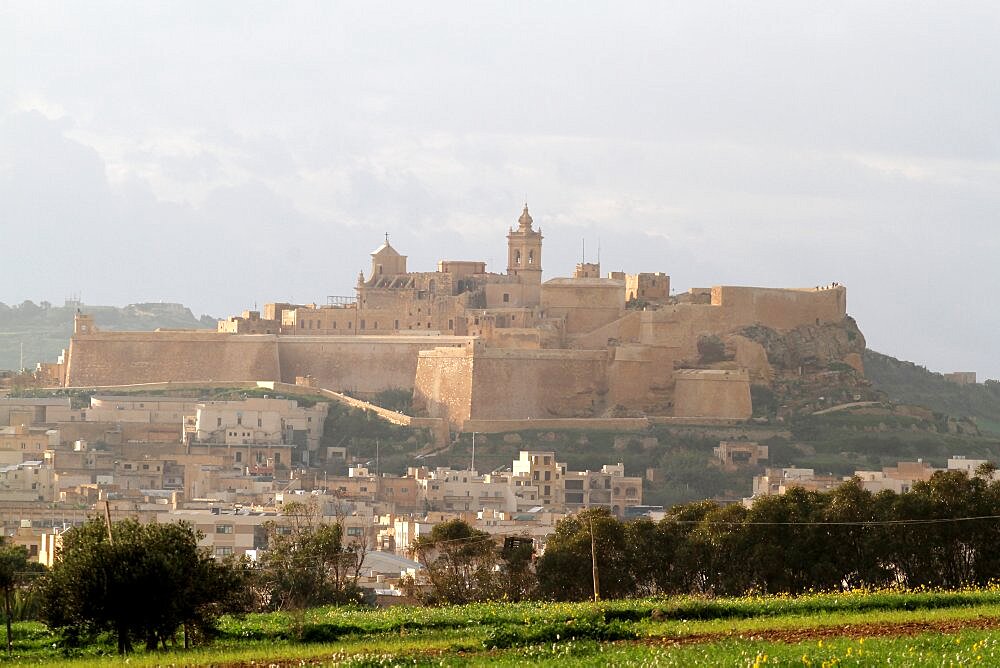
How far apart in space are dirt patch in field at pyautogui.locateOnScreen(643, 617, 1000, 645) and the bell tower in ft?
177

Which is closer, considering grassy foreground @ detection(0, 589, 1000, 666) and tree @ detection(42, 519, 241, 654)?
grassy foreground @ detection(0, 589, 1000, 666)

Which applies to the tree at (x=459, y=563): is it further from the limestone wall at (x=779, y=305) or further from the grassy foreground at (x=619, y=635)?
the limestone wall at (x=779, y=305)

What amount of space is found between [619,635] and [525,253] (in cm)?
5496

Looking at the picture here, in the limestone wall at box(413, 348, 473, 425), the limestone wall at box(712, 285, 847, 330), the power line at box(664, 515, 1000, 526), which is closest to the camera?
the power line at box(664, 515, 1000, 526)

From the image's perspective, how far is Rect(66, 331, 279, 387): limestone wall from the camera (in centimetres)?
6756

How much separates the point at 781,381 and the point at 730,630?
49.0m

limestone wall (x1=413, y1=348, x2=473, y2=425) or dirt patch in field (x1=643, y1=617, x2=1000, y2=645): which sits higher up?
limestone wall (x1=413, y1=348, x2=473, y2=425)

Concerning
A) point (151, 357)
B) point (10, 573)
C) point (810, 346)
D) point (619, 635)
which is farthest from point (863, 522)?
point (151, 357)

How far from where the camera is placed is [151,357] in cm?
6825

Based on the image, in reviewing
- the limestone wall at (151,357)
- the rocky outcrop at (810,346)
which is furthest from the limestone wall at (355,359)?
the rocky outcrop at (810,346)

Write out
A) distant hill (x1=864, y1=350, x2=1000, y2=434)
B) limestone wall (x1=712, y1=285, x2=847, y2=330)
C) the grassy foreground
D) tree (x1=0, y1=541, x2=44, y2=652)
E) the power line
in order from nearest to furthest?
the grassy foreground → tree (x1=0, y1=541, x2=44, y2=652) → the power line → limestone wall (x1=712, y1=285, x2=847, y2=330) → distant hill (x1=864, y1=350, x2=1000, y2=434)

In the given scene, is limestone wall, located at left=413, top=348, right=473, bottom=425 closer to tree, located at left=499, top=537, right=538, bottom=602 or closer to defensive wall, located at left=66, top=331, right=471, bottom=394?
defensive wall, located at left=66, top=331, right=471, bottom=394

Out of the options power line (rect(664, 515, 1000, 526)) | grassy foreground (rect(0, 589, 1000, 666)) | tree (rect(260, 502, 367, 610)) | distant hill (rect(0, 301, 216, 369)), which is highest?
distant hill (rect(0, 301, 216, 369))

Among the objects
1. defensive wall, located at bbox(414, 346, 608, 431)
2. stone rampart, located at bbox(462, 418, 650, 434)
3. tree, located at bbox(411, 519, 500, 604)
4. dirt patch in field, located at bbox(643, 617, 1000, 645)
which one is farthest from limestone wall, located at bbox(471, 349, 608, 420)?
dirt patch in field, located at bbox(643, 617, 1000, 645)
